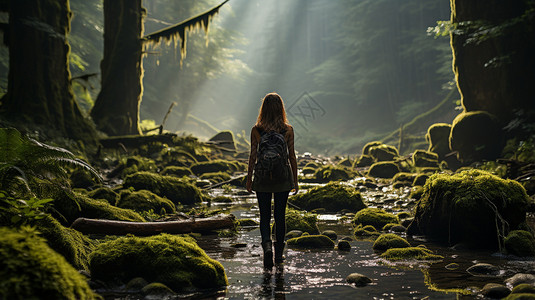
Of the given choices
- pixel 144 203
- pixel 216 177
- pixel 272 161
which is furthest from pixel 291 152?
pixel 216 177

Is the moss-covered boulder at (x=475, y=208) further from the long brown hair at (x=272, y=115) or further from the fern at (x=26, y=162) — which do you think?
the fern at (x=26, y=162)

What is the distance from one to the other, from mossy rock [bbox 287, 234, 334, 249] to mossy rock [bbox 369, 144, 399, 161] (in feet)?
55.4

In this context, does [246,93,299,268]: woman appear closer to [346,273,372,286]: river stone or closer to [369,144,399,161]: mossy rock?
[346,273,372,286]: river stone

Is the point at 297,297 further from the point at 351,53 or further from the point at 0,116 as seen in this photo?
the point at 351,53

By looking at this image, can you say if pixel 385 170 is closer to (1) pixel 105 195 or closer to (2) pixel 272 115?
(1) pixel 105 195

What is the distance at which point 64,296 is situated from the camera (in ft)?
7.53

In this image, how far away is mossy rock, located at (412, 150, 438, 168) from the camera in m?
18.2

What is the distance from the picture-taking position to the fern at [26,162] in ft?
14.9

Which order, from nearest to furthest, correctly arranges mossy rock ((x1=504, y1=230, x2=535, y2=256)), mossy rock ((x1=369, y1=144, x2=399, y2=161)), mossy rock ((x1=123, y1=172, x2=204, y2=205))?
mossy rock ((x1=504, y1=230, x2=535, y2=256)) < mossy rock ((x1=123, y1=172, x2=204, y2=205)) < mossy rock ((x1=369, y1=144, x2=399, y2=161))

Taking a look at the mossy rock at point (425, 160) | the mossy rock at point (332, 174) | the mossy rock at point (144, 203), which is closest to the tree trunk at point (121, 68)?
the mossy rock at point (332, 174)

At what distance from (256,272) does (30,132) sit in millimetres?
9861

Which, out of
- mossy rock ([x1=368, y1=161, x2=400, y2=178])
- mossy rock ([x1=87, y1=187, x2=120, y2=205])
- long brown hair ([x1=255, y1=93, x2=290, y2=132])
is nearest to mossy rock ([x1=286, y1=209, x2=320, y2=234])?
long brown hair ([x1=255, y1=93, x2=290, y2=132])

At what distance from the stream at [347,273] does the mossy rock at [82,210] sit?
1.19 metres

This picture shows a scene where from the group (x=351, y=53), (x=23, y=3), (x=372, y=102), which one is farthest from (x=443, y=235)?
(x=351, y=53)
